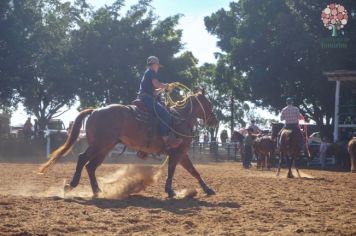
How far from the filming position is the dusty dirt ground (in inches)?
252

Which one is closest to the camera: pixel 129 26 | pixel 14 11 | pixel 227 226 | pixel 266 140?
pixel 227 226

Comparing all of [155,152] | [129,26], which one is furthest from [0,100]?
[155,152]

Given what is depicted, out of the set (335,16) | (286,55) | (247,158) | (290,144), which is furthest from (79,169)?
(286,55)

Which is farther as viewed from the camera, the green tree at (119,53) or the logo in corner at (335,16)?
the green tree at (119,53)

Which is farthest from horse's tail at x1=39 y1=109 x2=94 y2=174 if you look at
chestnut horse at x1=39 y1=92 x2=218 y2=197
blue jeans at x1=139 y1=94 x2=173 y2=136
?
blue jeans at x1=139 y1=94 x2=173 y2=136

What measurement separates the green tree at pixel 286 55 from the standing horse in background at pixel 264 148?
9611mm

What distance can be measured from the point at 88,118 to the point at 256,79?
82.2 feet

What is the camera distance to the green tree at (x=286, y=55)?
31.3 meters

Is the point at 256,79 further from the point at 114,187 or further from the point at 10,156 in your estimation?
the point at 114,187

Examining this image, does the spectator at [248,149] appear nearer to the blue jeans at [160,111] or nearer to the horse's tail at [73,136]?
the blue jeans at [160,111]

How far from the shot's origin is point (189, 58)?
44312 mm

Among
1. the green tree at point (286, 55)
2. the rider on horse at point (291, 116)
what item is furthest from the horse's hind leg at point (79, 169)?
the green tree at point (286, 55)

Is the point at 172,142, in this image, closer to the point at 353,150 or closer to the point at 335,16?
the point at 353,150

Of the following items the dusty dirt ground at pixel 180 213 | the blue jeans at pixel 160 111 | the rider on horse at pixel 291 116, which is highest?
the rider on horse at pixel 291 116
